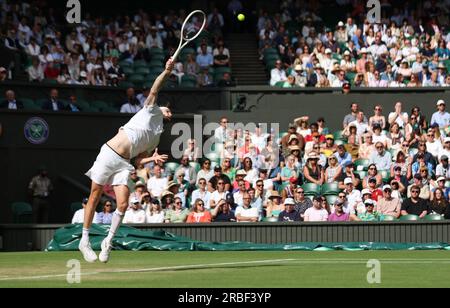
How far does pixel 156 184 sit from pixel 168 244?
410 cm

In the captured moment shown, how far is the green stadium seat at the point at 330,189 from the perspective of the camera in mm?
24391

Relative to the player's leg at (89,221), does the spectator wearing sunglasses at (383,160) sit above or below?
above

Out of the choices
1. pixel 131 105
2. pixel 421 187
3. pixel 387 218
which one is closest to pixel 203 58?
pixel 131 105

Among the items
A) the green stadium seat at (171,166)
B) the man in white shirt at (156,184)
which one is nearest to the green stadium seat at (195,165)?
the green stadium seat at (171,166)

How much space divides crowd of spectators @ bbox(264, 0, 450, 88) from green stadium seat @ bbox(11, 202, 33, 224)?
777cm

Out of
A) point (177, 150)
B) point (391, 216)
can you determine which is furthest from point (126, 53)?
point (391, 216)

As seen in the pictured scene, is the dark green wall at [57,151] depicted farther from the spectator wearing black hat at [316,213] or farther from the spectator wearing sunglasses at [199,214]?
the spectator wearing black hat at [316,213]

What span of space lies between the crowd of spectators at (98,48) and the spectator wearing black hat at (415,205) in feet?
29.0

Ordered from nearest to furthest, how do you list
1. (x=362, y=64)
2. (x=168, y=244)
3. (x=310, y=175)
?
1. (x=168, y=244)
2. (x=310, y=175)
3. (x=362, y=64)

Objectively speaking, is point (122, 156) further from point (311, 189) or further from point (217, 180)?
point (311, 189)

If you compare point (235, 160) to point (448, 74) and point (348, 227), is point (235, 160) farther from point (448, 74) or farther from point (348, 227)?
point (448, 74)

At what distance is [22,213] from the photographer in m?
25.6

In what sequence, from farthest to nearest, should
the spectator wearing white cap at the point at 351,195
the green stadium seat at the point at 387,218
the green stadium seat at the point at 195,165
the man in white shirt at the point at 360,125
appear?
1. the man in white shirt at the point at 360,125
2. the green stadium seat at the point at 195,165
3. the spectator wearing white cap at the point at 351,195
4. the green stadium seat at the point at 387,218
